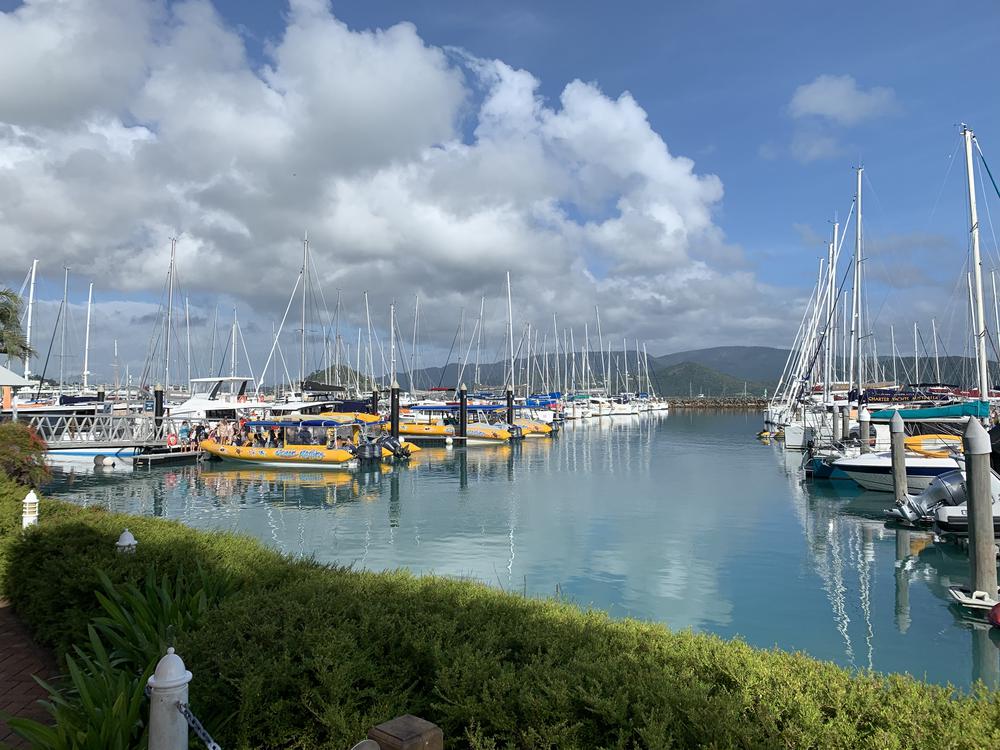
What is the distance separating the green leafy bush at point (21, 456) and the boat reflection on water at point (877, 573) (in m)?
17.3

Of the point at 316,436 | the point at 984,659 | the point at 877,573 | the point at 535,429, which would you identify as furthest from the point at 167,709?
the point at 535,429

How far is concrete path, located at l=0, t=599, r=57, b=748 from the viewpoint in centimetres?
545

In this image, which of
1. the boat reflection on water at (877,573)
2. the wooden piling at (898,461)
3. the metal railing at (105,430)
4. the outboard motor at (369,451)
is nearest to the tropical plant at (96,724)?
the boat reflection on water at (877,573)

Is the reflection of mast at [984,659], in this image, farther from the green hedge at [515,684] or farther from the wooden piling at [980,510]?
the green hedge at [515,684]

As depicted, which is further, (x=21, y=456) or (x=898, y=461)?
(x=898, y=461)

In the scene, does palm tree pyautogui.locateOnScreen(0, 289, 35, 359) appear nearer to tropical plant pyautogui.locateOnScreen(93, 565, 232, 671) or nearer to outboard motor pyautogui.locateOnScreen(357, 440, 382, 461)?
outboard motor pyautogui.locateOnScreen(357, 440, 382, 461)

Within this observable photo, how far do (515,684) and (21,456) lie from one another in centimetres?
1562

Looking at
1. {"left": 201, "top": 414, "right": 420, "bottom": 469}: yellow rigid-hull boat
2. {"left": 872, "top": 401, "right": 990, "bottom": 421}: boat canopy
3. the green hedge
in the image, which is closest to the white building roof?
the green hedge

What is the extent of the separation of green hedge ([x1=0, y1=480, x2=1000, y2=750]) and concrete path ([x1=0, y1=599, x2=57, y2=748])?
1948mm

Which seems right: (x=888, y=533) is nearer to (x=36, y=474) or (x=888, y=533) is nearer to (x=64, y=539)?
(x=64, y=539)

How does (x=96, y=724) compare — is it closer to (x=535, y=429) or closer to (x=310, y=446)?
(x=310, y=446)

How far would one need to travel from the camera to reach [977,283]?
2722 centimetres

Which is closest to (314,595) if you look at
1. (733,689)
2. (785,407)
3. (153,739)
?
(153,739)

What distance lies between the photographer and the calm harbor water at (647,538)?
1202 cm
